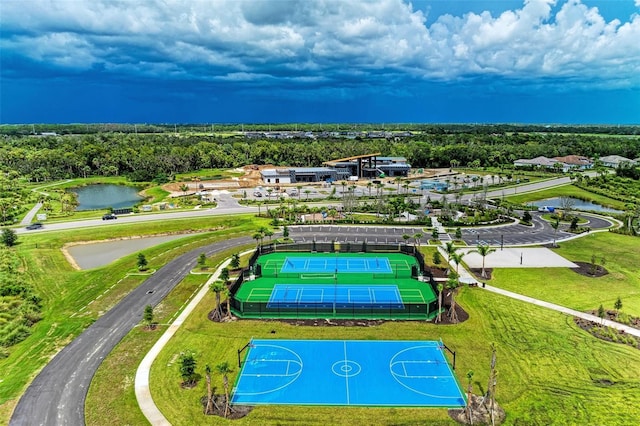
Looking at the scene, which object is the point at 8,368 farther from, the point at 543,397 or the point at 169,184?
the point at 169,184

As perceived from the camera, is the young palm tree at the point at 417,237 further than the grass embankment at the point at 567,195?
No

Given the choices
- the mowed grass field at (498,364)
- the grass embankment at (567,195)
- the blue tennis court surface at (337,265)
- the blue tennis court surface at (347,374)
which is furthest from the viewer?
the grass embankment at (567,195)

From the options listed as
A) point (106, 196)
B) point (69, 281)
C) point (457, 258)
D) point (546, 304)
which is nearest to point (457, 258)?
point (457, 258)

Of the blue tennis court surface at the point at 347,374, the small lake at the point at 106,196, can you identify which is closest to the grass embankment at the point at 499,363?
the blue tennis court surface at the point at 347,374

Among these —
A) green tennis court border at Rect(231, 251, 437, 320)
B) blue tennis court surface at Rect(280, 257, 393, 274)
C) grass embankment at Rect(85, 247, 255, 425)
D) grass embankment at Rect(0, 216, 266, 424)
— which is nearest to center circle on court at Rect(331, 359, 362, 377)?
green tennis court border at Rect(231, 251, 437, 320)

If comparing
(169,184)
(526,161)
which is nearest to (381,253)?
(169,184)

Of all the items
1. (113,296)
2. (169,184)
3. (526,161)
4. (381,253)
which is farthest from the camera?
(526,161)

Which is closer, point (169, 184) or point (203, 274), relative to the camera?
point (203, 274)

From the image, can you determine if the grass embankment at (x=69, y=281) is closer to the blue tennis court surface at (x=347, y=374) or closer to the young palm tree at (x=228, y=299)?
the young palm tree at (x=228, y=299)

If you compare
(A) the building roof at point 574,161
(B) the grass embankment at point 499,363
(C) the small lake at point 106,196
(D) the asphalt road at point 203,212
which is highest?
(A) the building roof at point 574,161
